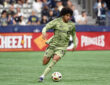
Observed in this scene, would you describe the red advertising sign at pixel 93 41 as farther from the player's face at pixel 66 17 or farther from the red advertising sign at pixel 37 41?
the player's face at pixel 66 17

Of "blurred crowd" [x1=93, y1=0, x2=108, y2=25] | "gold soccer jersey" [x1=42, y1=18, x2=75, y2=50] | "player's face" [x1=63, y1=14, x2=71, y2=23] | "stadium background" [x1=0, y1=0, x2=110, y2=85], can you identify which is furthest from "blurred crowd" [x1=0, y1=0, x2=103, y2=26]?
"player's face" [x1=63, y1=14, x2=71, y2=23]

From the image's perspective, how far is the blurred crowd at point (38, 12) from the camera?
23734mm

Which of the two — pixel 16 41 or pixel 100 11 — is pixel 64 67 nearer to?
pixel 16 41

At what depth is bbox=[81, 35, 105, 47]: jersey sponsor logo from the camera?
23.2 metres

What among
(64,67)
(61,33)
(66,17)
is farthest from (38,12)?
(66,17)

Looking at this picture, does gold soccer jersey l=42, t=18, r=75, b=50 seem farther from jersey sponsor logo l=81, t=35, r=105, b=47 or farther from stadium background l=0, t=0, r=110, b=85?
jersey sponsor logo l=81, t=35, r=105, b=47

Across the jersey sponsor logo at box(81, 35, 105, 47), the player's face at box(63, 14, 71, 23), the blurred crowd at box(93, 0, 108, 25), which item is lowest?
the jersey sponsor logo at box(81, 35, 105, 47)

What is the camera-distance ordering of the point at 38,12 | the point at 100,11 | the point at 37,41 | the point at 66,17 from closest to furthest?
the point at 66,17, the point at 37,41, the point at 38,12, the point at 100,11

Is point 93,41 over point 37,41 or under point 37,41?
under

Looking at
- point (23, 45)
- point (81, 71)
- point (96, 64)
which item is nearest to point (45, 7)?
point (23, 45)

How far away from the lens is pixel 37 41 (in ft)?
74.3

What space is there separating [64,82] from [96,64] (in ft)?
17.9

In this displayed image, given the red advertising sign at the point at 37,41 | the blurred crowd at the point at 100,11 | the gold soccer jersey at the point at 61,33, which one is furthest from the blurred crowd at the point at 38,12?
the gold soccer jersey at the point at 61,33

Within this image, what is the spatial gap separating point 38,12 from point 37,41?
3.59 m
